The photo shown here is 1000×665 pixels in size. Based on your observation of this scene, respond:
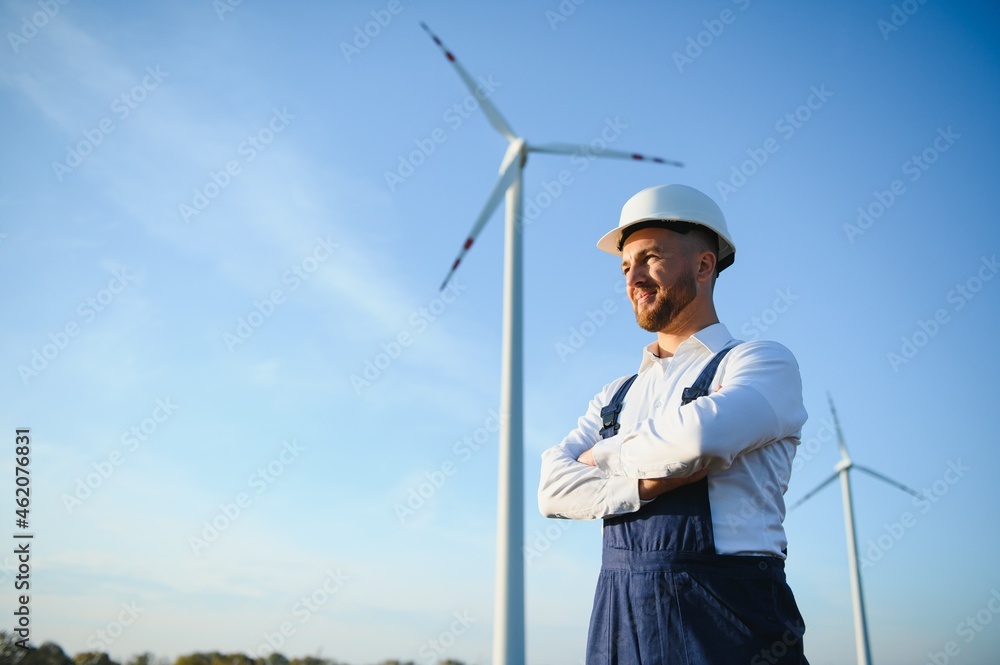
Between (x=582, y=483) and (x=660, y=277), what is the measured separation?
133 centimetres

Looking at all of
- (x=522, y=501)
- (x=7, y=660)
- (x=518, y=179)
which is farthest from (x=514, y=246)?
(x=7, y=660)

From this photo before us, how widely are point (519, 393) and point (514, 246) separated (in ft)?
11.6

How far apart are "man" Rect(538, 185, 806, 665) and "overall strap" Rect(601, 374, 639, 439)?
12 mm

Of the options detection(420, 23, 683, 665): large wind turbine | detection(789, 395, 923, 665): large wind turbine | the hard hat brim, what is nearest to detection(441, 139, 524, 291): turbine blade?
detection(420, 23, 683, 665): large wind turbine

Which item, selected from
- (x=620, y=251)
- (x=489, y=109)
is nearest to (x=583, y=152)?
(x=489, y=109)

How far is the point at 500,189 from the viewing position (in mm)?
18719

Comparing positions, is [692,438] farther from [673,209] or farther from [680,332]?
[673,209]

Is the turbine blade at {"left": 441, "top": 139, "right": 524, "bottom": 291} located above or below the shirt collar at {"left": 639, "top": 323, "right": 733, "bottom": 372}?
above

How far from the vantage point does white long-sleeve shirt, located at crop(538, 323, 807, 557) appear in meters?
4.11

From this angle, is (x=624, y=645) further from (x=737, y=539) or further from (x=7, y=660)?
(x=7, y=660)

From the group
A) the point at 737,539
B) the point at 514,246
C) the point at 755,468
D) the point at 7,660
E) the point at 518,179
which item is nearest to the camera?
the point at 737,539

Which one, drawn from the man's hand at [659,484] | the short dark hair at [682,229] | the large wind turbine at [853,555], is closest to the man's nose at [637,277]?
the short dark hair at [682,229]

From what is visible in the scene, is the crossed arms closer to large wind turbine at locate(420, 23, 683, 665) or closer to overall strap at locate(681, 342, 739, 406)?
overall strap at locate(681, 342, 739, 406)

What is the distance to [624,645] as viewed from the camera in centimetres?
417
